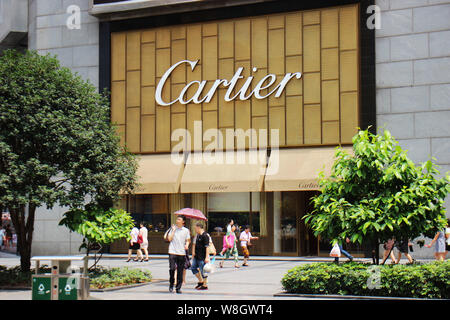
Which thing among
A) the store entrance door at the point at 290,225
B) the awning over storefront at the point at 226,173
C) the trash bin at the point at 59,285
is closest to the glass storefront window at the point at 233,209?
the store entrance door at the point at 290,225

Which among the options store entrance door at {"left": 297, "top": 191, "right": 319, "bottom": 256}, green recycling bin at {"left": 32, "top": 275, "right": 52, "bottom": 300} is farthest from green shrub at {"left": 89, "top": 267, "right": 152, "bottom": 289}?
store entrance door at {"left": 297, "top": 191, "right": 319, "bottom": 256}

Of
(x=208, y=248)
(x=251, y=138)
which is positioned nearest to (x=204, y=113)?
(x=251, y=138)

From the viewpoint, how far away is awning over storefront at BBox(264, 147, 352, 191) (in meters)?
28.9

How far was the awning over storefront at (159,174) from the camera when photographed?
31375 mm

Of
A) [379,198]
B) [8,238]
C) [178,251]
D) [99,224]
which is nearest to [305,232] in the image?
[99,224]

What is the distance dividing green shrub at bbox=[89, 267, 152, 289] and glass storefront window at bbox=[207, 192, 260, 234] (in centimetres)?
1257

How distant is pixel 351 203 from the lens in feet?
52.5

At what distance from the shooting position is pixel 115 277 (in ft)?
58.9

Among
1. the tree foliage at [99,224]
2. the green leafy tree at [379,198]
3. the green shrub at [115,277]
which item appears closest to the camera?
the green leafy tree at [379,198]

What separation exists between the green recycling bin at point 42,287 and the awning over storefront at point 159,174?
19.4 meters

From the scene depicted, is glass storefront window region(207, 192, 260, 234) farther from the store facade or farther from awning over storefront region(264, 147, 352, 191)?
awning over storefront region(264, 147, 352, 191)

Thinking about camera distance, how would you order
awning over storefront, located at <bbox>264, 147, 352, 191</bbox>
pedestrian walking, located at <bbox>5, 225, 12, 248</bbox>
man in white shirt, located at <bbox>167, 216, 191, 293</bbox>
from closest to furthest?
man in white shirt, located at <bbox>167, 216, 191, 293</bbox> < awning over storefront, located at <bbox>264, 147, 352, 191</bbox> < pedestrian walking, located at <bbox>5, 225, 12, 248</bbox>

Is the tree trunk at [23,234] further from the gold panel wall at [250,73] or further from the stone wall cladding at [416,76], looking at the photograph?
the stone wall cladding at [416,76]

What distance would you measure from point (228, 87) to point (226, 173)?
4091 millimetres
